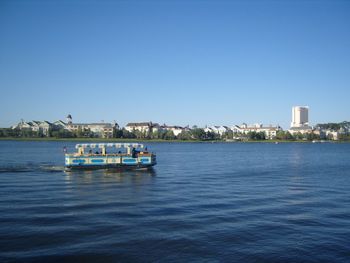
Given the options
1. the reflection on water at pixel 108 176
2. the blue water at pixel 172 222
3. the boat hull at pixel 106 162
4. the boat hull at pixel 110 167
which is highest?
the boat hull at pixel 106 162

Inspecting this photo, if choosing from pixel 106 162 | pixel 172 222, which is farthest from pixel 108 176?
pixel 172 222

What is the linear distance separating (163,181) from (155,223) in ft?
62.8

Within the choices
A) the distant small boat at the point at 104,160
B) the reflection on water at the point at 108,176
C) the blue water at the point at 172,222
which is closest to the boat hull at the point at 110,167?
the distant small boat at the point at 104,160

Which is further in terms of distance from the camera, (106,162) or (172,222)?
(106,162)

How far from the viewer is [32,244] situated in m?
16.7

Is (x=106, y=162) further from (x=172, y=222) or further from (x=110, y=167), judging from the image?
(x=172, y=222)

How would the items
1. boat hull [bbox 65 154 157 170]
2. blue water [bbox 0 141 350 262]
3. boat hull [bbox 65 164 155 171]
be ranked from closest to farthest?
blue water [bbox 0 141 350 262], boat hull [bbox 65 164 155 171], boat hull [bbox 65 154 157 170]

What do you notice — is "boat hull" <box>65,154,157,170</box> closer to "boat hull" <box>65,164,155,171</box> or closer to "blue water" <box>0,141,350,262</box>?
"boat hull" <box>65,164,155,171</box>

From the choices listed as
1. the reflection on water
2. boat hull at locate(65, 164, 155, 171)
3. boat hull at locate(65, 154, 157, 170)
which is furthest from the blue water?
boat hull at locate(65, 154, 157, 170)

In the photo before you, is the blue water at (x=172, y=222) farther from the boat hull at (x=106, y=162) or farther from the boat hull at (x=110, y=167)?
the boat hull at (x=106, y=162)

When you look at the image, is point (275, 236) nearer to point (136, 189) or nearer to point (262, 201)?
point (262, 201)

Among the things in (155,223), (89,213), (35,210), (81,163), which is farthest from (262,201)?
(81,163)

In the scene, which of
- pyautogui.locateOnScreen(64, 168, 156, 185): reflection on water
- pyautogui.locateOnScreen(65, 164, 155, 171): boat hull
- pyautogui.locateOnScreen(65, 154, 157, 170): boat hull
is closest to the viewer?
pyautogui.locateOnScreen(64, 168, 156, 185): reflection on water

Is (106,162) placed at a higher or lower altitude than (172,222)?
higher
